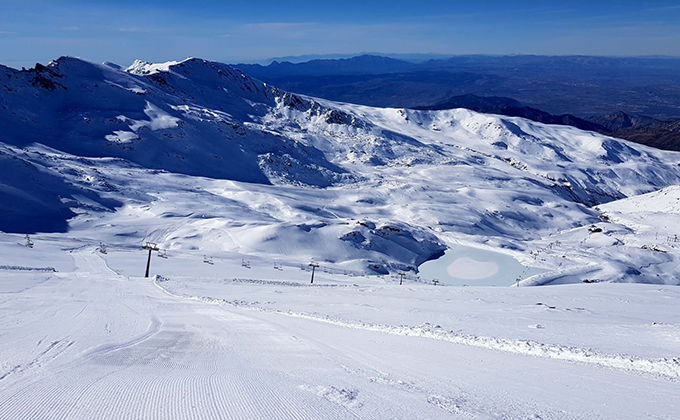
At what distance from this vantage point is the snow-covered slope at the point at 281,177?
5012 cm

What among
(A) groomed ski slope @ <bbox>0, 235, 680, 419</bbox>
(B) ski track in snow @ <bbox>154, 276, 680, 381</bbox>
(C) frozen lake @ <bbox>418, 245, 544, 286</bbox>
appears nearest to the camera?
(A) groomed ski slope @ <bbox>0, 235, 680, 419</bbox>

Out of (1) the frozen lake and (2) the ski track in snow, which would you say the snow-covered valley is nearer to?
(2) the ski track in snow

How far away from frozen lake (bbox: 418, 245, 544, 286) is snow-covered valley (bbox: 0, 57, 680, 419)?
544 mm

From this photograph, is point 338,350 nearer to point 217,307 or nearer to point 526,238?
point 217,307

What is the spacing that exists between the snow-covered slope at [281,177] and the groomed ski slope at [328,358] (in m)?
27.7

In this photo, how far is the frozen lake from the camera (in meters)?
42.4

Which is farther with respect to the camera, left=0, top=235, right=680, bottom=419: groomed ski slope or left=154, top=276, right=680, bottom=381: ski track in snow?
left=154, top=276, right=680, bottom=381: ski track in snow

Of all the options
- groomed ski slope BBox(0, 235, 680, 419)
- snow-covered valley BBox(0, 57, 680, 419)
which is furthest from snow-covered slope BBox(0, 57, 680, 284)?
groomed ski slope BBox(0, 235, 680, 419)

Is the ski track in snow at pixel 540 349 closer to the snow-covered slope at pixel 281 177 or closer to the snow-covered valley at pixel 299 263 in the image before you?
the snow-covered valley at pixel 299 263

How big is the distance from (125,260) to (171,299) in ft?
60.2

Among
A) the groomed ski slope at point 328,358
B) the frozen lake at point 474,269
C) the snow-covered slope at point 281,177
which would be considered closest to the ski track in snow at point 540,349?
the groomed ski slope at point 328,358

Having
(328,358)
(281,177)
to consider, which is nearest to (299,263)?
(328,358)

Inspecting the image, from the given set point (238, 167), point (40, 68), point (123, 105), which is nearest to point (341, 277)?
point (238, 167)

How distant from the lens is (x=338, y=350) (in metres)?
9.15
